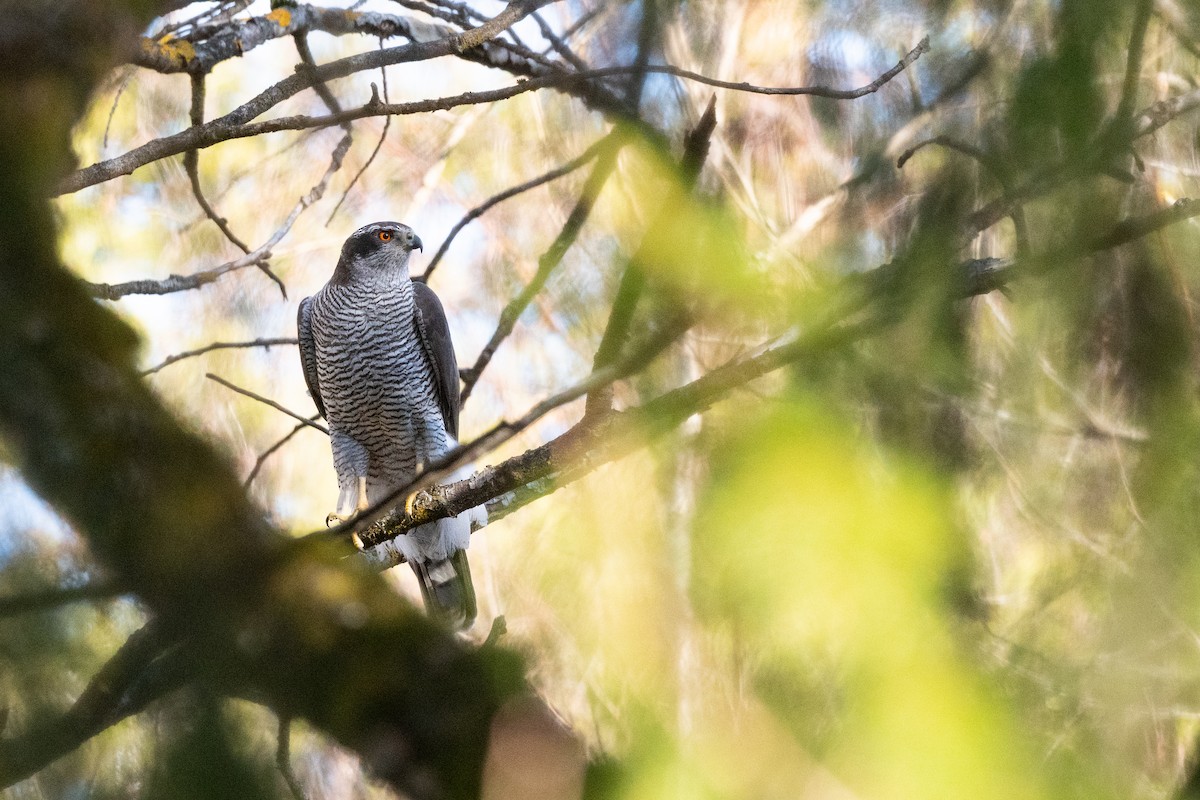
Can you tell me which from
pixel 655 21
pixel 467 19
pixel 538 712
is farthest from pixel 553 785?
pixel 467 19

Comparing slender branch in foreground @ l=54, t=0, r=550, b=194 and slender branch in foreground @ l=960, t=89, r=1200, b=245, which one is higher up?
slender branch in foreground @ l=54, t=0, r=550, b=194

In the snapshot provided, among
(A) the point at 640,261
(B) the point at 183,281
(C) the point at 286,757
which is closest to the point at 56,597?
(C) the point at 286,757

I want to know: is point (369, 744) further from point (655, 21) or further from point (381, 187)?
point (381, 187)

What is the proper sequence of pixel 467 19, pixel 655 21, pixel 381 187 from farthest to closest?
pixel 381 187, pixel 467 19, pixel 655 21

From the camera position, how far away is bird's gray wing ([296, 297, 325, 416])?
187 inches

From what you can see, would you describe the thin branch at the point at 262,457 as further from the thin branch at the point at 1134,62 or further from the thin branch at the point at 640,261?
the thin branch at the point at 1134,62

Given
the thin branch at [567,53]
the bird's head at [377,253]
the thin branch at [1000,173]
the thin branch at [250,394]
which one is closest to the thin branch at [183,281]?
the thin branch at [250,394]

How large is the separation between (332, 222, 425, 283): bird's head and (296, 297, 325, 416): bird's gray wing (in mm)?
275

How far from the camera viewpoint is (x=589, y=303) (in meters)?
0.73

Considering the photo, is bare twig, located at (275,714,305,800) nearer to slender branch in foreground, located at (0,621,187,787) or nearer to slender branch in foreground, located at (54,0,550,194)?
slender branch in foreground, located at (0,621,187,787)

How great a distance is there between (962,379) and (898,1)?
0.79ft

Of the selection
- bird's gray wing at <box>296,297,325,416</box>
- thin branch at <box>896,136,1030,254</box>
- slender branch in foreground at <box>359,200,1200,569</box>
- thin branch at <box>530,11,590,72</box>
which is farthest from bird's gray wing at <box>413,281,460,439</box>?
thin branch at <box>896,136,1030,254</box>

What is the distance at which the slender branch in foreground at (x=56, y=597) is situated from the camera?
602 mm

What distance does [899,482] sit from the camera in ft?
1.88
